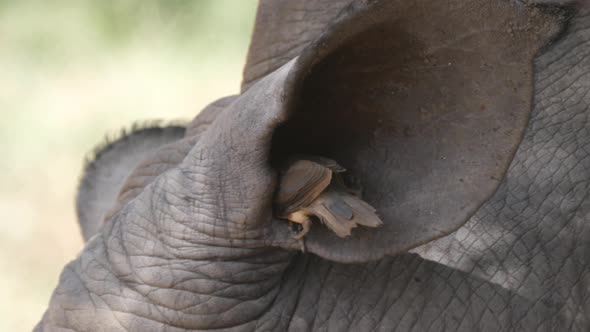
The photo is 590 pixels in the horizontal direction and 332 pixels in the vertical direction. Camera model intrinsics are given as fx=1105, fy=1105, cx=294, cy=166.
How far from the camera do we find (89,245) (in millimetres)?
2445

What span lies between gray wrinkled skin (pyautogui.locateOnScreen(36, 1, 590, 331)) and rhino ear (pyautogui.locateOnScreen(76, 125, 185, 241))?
57 cm

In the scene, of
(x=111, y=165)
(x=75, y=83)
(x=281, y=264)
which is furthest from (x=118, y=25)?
(x=281, y=264)

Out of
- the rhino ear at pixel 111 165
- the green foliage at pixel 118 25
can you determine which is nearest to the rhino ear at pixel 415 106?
the rhino ear at pixel 111 165

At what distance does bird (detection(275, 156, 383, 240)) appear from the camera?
2.07m

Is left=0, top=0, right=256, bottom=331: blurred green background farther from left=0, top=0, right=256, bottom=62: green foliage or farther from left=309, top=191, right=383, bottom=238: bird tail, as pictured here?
left=309, top=191, right=383, bottom=238: bird tail

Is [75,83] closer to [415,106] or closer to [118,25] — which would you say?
[118,25]

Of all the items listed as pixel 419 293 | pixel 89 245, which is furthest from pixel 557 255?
pixel 89 245

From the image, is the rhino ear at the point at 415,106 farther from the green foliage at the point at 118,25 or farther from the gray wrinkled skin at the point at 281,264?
the green foliage at the point at 118,25

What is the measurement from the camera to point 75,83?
6.47 m

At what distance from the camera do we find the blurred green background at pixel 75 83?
19.0ft

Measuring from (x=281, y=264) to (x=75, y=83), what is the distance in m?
4.43

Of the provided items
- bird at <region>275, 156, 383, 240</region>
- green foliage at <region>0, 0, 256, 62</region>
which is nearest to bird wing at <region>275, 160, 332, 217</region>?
bird at <region>275, 156, 383, 240</region>

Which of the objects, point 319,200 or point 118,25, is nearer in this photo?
point 319,200

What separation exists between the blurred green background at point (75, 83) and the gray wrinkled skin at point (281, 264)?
3.36m
